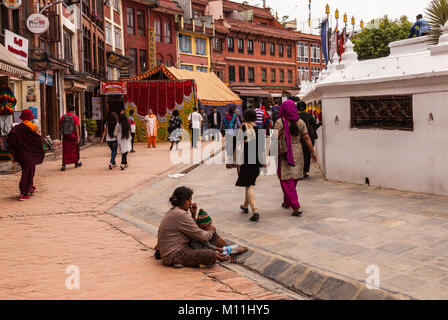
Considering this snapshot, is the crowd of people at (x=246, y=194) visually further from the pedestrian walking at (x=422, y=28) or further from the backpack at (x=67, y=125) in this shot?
the backpack at (x=67, y=125)

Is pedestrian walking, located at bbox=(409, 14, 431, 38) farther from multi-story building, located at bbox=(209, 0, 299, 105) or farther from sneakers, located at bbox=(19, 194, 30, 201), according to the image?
multi-story building, located at bbox=(209, 0, 299, 105)

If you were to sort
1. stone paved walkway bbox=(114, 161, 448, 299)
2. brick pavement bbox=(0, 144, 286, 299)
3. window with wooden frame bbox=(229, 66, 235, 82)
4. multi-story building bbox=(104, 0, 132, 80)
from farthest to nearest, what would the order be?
window with wooden frame bbox=(229, 66, 235, 82)
multi-story building bbox=(104, 0, 132, 80)
stone paved walkway bbox=(114, 161, 448, 299)
brick pavement bbox=(0, 144, 286, 299)

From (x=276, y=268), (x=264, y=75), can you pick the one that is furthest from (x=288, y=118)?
(x=264, y=75)

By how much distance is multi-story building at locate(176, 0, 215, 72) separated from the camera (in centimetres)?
4297

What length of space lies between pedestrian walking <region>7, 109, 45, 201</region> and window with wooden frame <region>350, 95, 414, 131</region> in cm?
612

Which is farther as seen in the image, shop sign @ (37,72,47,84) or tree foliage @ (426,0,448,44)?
shop sign @ (37,72,47,84)

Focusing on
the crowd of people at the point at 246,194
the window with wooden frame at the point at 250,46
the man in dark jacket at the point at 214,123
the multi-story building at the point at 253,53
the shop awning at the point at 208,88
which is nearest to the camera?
the crowd of people at the point at 246,194

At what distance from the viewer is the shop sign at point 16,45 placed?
52.1ft

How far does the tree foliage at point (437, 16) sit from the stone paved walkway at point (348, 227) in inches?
137

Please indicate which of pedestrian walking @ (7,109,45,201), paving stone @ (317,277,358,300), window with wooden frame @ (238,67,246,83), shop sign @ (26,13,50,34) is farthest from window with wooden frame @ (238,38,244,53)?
paving stone @ (317,277,358,300)

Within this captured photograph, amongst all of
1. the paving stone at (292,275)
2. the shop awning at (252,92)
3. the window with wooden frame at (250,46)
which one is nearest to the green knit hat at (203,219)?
the paving stone at (292,275)

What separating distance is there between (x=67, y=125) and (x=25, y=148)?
12.3 ft

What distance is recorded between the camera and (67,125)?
1322cm
